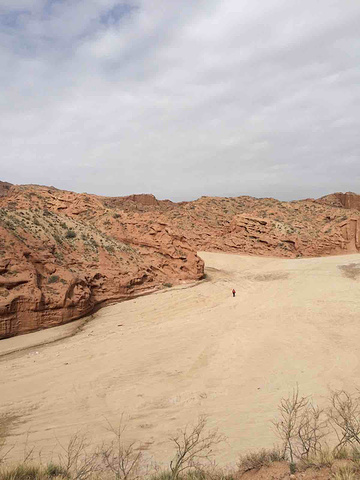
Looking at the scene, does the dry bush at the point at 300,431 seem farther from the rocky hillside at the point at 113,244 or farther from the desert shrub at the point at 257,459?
the rocky hillside at the point at 113,244

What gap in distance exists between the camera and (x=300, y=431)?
407 centimetres

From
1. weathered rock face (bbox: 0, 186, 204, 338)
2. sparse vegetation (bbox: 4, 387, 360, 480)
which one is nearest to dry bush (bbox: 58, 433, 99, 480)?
sparse vegetation (bbox: 4, 387, 360, 480)

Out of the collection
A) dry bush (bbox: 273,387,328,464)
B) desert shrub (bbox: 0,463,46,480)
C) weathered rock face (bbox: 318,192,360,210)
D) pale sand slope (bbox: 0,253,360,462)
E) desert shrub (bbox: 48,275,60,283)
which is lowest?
pale sand slope (bbox: 0,253,360,462)

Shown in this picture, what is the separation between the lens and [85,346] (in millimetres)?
7988

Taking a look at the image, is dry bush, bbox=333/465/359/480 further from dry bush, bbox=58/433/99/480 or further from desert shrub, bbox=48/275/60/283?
desert shrub, bbox=48/275/60/283

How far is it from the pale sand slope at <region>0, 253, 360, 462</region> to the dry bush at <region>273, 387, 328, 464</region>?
0.21 m

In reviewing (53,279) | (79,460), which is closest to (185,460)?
(79,460)

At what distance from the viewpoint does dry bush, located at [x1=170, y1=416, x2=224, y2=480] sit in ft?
10.6

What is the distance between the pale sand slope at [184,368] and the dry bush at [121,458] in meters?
0.23

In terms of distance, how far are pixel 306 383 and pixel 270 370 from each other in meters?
0.77

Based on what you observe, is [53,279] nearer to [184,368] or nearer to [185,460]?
[184,368]

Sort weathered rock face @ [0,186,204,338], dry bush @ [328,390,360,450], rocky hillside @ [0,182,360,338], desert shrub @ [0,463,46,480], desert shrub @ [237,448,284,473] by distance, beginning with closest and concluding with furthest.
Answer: desert shrub @ [0,463,46,480] < desert shrub @ [237,448,284,473] < dry bush @ [328,390,360,450] < weathered rock face @ [0,186,204,338] < rocky hillside @ [0,182,360,338]

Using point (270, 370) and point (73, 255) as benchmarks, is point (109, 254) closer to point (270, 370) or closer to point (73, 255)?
point (73, 255)

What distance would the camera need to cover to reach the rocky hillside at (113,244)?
982 cm
